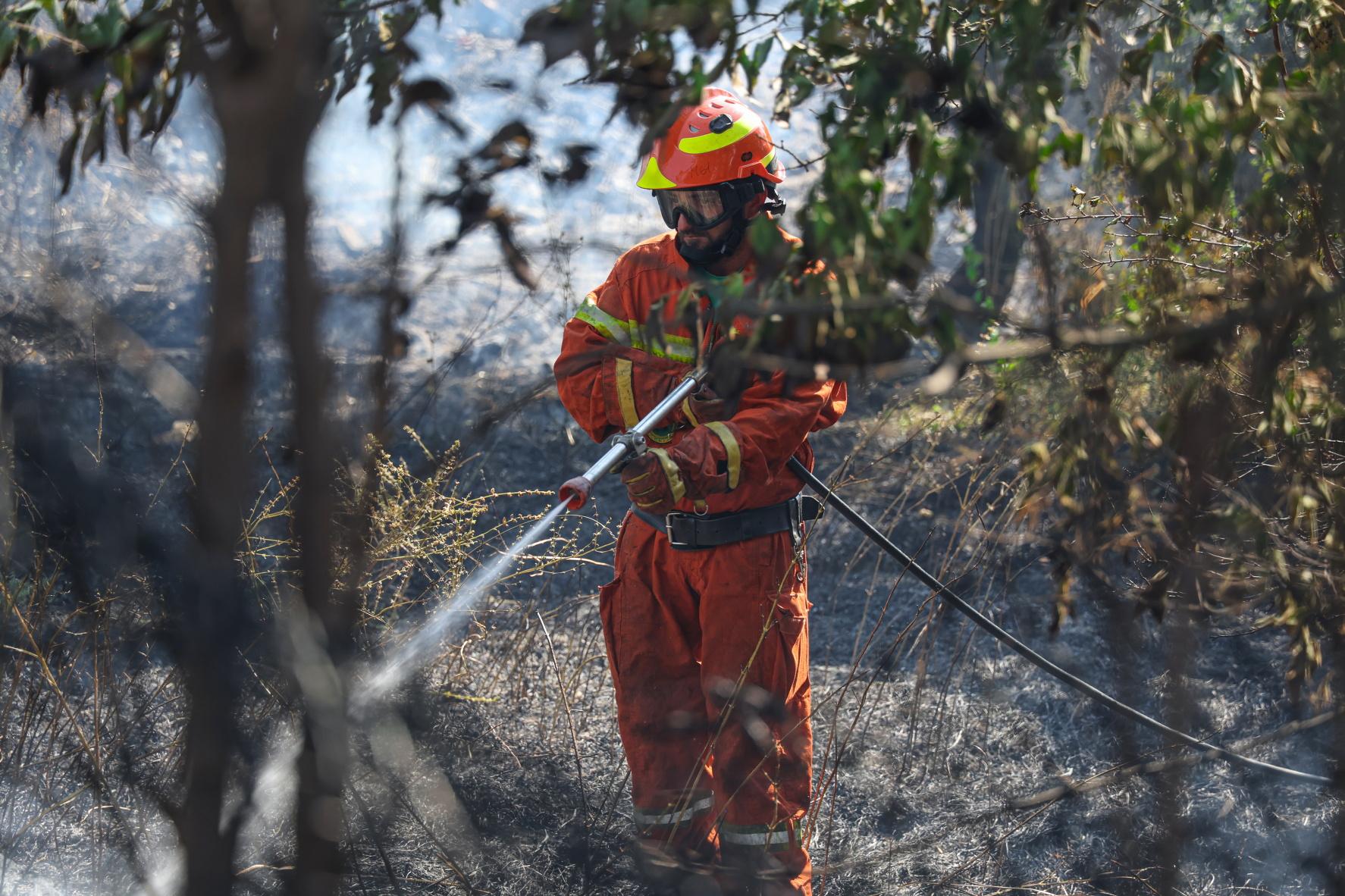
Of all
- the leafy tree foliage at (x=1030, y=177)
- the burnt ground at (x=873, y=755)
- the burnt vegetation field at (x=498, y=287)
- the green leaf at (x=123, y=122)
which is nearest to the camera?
the burnt vegetation field at (x=498, y=287)

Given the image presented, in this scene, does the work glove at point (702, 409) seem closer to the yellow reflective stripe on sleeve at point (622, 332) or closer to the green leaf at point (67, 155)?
the yellow reflective stripe on sleeve at point (622, 332)

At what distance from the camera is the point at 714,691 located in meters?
3.03

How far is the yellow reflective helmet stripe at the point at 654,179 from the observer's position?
314 cm

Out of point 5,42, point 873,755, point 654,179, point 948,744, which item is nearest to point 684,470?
point 654,179

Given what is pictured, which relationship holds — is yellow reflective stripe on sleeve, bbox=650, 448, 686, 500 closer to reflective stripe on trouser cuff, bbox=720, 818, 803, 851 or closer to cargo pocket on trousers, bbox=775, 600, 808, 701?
cargo pocket on trousers, bbox=775, 600, 808, 701

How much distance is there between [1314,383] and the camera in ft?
→ 8.53

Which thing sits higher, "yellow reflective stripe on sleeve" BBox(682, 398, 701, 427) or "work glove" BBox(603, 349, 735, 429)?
"work glove" BBox(603, 349, 735, 429)

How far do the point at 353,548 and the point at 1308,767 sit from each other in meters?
4.17

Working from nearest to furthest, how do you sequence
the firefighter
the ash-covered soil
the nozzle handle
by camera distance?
the nozzle handle
the firefighter
the ash-covered soil

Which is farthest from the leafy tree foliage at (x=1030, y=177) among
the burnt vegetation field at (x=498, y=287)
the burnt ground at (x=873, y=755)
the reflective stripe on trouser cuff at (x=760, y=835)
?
the reflective stripe on trouser cuff at (x=760, y=835)

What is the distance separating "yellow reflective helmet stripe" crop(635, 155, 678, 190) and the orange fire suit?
0.52 feet

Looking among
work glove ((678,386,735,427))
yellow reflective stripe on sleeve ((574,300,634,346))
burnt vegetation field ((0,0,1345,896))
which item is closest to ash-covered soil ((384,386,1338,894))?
burnt vegetation field ((0,0,1345,896))

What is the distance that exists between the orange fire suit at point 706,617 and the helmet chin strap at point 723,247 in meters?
0.05

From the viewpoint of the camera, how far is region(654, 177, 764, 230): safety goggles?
3127mm
